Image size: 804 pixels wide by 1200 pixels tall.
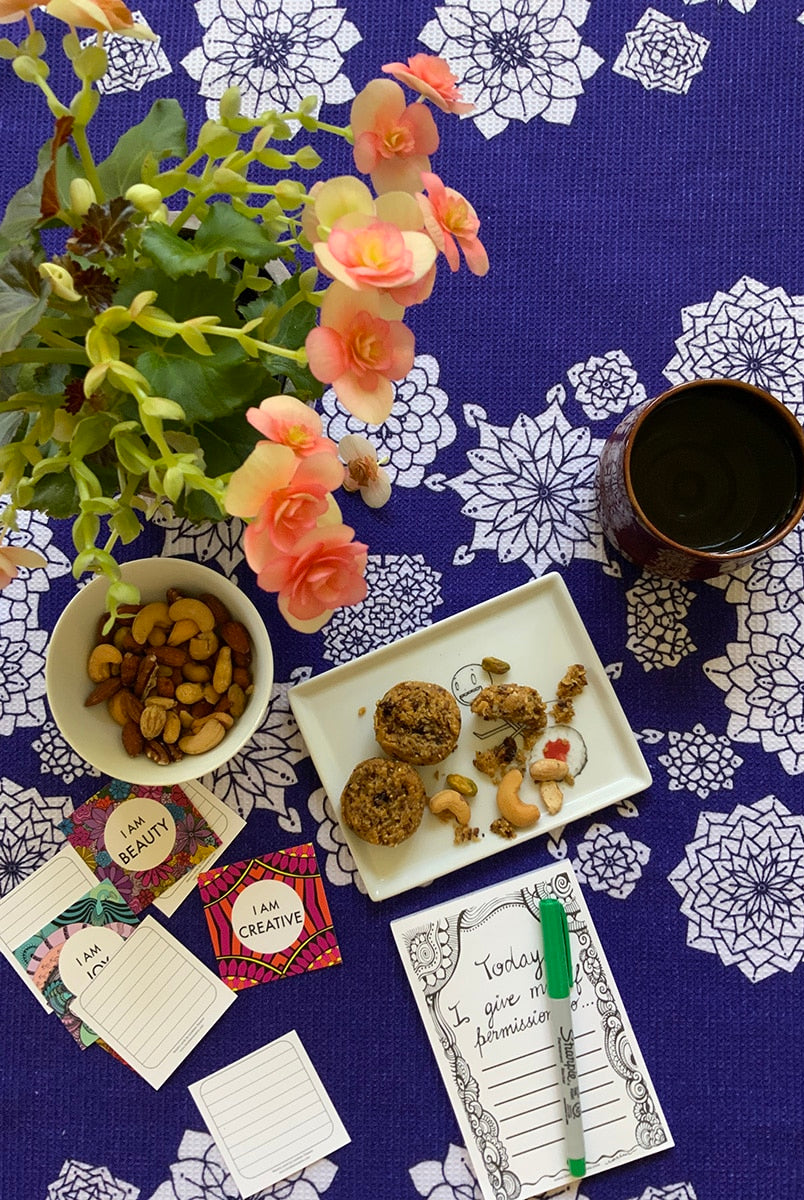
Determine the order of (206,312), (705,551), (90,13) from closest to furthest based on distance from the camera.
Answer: (90,13) < (206,312) < (705,551)

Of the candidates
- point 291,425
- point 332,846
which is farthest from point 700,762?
point 291,425

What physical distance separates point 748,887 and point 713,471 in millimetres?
366

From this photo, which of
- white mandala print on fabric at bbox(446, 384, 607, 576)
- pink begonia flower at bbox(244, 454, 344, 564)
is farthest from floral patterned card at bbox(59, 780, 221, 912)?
pink begonia flower at bbox(244, 454, 344, 564)

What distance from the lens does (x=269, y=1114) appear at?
833 millimetres

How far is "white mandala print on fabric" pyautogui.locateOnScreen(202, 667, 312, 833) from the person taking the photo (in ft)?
2.79

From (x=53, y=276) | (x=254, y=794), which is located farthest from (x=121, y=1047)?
(x=53, y=276)

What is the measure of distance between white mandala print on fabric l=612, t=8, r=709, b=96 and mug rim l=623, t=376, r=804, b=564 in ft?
1.04

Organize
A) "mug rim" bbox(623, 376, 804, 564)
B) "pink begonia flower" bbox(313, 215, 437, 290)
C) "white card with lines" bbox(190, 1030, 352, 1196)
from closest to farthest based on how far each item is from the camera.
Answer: "pink begonia flower" bbox(313, 215, 437, 290) → "mug rim" bbox(623, 376, 804, 564) → "white card with lines" bbox(190, 1030, 352, 1196)

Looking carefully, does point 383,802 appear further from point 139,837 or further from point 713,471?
point 713,471

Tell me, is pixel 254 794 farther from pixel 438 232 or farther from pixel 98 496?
pixel 438 232

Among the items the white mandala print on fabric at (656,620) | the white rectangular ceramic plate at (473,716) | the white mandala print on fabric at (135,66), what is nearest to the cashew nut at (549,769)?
the white rectangular ceramic plate at (473,716)

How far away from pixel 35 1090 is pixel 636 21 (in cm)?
109

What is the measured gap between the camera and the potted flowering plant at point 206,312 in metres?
0.47

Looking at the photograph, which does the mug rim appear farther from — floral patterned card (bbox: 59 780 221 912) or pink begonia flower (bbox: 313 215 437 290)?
floral patterned card (bbox: 59 780 221 912)
